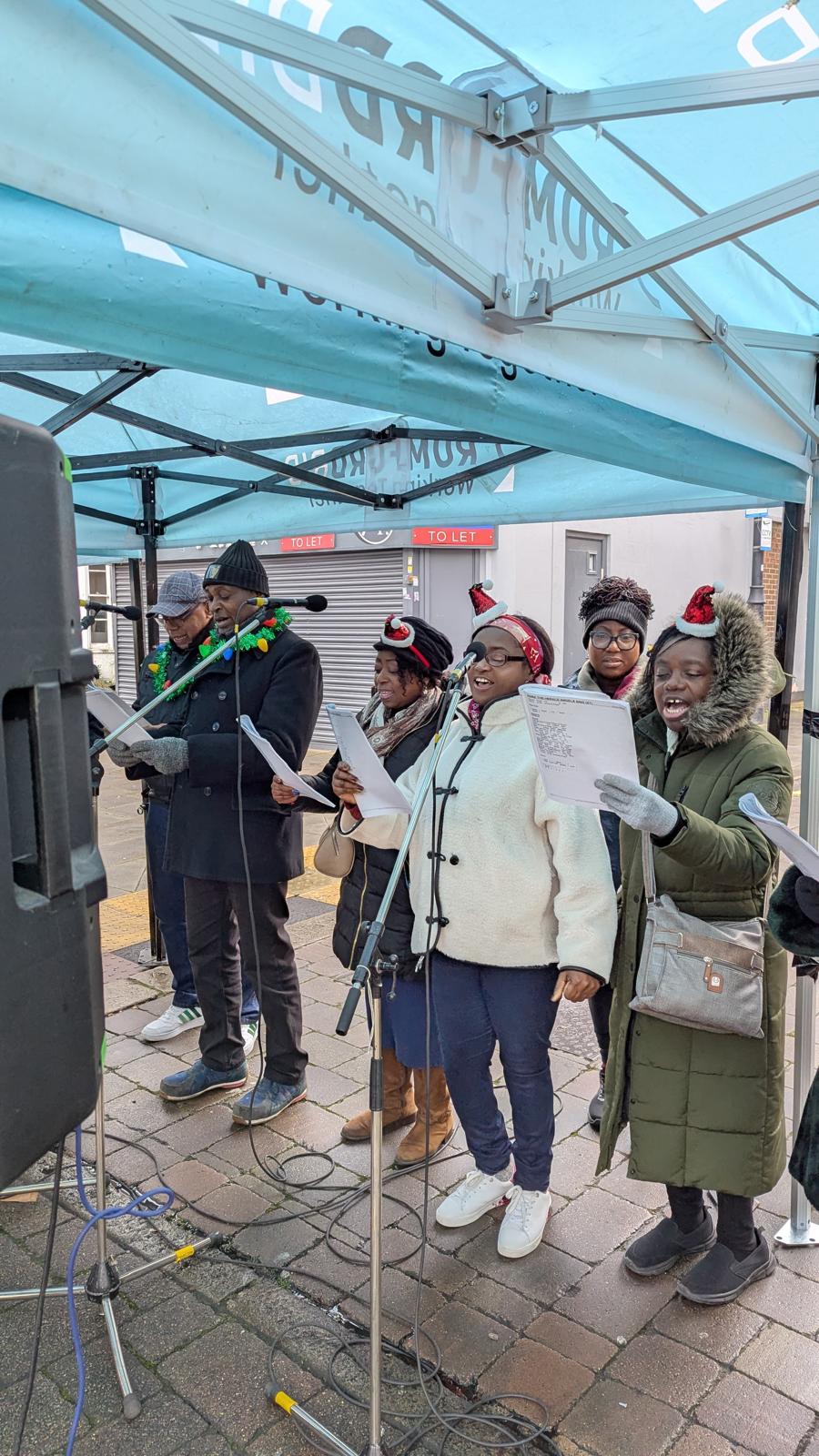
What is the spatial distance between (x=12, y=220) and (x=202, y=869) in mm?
2243

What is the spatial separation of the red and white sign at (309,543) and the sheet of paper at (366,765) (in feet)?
30.1

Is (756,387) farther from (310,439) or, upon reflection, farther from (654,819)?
(310,439)

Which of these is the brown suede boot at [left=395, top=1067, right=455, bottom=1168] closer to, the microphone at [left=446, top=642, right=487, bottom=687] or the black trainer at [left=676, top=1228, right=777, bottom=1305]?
the black trainer at [left=676, top=1228, right=777, bottom=1305]

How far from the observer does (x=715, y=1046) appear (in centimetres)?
234

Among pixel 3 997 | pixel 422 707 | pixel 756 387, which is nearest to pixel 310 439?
pixel 422 707

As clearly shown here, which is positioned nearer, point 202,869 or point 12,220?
point 12,220

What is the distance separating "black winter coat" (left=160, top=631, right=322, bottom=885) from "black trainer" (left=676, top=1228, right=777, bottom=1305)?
1.76 meters

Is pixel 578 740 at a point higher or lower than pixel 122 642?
higher

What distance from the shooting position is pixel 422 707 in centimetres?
299

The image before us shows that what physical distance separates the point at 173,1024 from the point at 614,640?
2.60m

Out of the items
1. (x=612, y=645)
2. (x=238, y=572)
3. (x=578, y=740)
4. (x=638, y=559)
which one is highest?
(x=638, y=559)

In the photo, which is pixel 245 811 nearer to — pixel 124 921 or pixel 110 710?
pixel 110 710

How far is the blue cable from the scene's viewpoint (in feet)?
6.81

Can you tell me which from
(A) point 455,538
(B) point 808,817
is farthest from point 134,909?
(A) point 455,538
